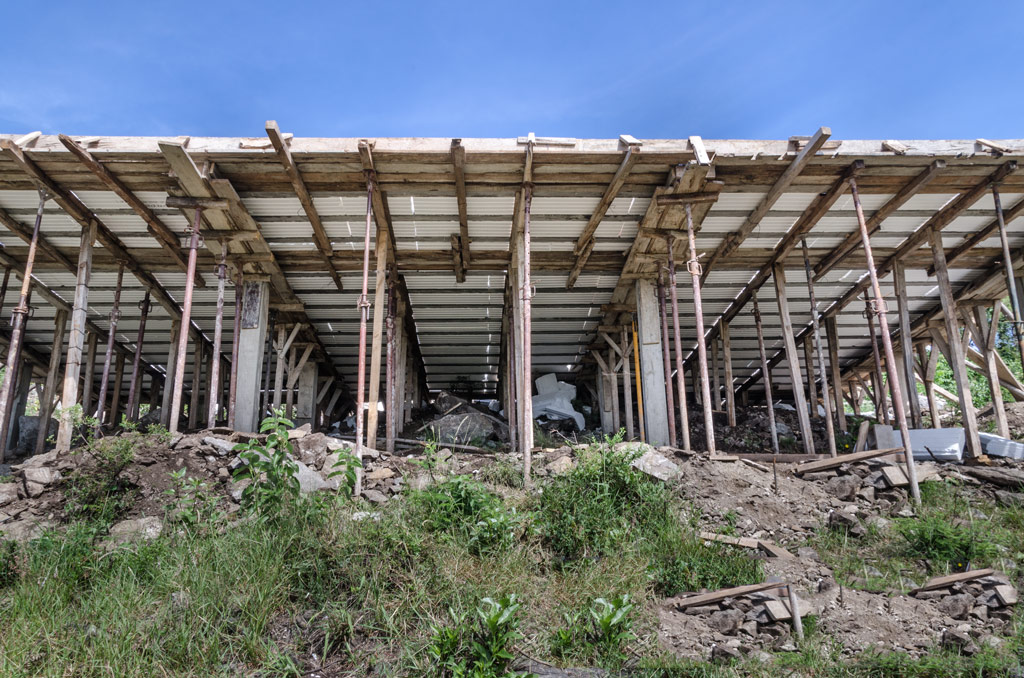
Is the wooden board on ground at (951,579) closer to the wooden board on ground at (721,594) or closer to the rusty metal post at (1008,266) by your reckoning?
the wooden board on ground at (721,594)

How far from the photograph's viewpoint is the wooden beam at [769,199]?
919 cm

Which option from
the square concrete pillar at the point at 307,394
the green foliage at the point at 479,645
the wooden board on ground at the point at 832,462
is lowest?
the green foliage at the point at 479,645

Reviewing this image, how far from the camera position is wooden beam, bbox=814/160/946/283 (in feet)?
32.8

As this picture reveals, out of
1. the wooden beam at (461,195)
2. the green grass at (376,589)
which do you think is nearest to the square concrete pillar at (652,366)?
the wooden beam at (461,195)

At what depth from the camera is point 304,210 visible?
1102cm

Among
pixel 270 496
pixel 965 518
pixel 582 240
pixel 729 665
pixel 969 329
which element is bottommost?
pixel 729 665

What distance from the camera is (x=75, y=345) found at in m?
10.4

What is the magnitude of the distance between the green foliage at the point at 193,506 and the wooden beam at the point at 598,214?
275 inches

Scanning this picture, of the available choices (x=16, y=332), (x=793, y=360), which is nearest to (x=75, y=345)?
(x=16, y=332)

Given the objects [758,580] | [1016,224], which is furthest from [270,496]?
[1016,224]

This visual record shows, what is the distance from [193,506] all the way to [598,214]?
736 centimetres

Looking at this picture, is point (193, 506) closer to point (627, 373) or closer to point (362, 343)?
point (362, 343)

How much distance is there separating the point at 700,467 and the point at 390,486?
433 cm

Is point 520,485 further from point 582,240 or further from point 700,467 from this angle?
point 582,240
